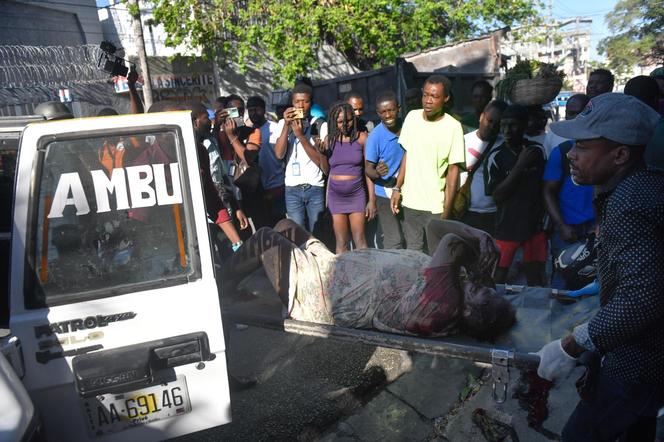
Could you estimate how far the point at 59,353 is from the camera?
6.70ft

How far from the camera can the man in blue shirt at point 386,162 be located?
4582 mm

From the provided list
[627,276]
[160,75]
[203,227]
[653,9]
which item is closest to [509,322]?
[627,276]

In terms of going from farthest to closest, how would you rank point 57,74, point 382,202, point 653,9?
point 653,9, point 57,74, point 382,202

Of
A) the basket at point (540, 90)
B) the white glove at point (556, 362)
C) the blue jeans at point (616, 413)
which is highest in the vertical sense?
the basket at point (540, 90)

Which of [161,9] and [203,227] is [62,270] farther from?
[161,9]

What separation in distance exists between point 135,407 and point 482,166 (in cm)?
352

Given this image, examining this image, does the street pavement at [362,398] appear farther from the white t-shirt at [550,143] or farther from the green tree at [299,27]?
the green tree at [299,27]

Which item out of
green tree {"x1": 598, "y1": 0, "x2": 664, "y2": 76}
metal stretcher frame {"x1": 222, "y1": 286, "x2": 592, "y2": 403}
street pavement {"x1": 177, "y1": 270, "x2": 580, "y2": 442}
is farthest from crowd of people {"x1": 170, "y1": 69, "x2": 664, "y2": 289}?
green tree {"x1": 598, "y1": 0, "x2": 664, "y2": 76}

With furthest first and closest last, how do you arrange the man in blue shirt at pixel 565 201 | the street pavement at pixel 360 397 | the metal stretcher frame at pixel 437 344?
the man in blue shirt at pixel 565 201
the street pavement at pixel 360 397
the metal stretcher frame at pixel 437 344

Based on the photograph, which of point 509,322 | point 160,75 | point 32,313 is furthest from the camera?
point 160,75

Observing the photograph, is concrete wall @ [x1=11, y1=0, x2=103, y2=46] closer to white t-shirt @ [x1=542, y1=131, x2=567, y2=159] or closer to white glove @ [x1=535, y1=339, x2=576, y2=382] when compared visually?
white t-shirt @ [x1=542, y1=131, x2=567, y2=159]

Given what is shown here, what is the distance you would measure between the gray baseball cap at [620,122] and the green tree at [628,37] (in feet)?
106

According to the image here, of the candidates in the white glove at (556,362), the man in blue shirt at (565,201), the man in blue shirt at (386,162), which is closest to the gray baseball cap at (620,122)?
the white glove at (556,362)

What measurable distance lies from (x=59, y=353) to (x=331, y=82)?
861cm
